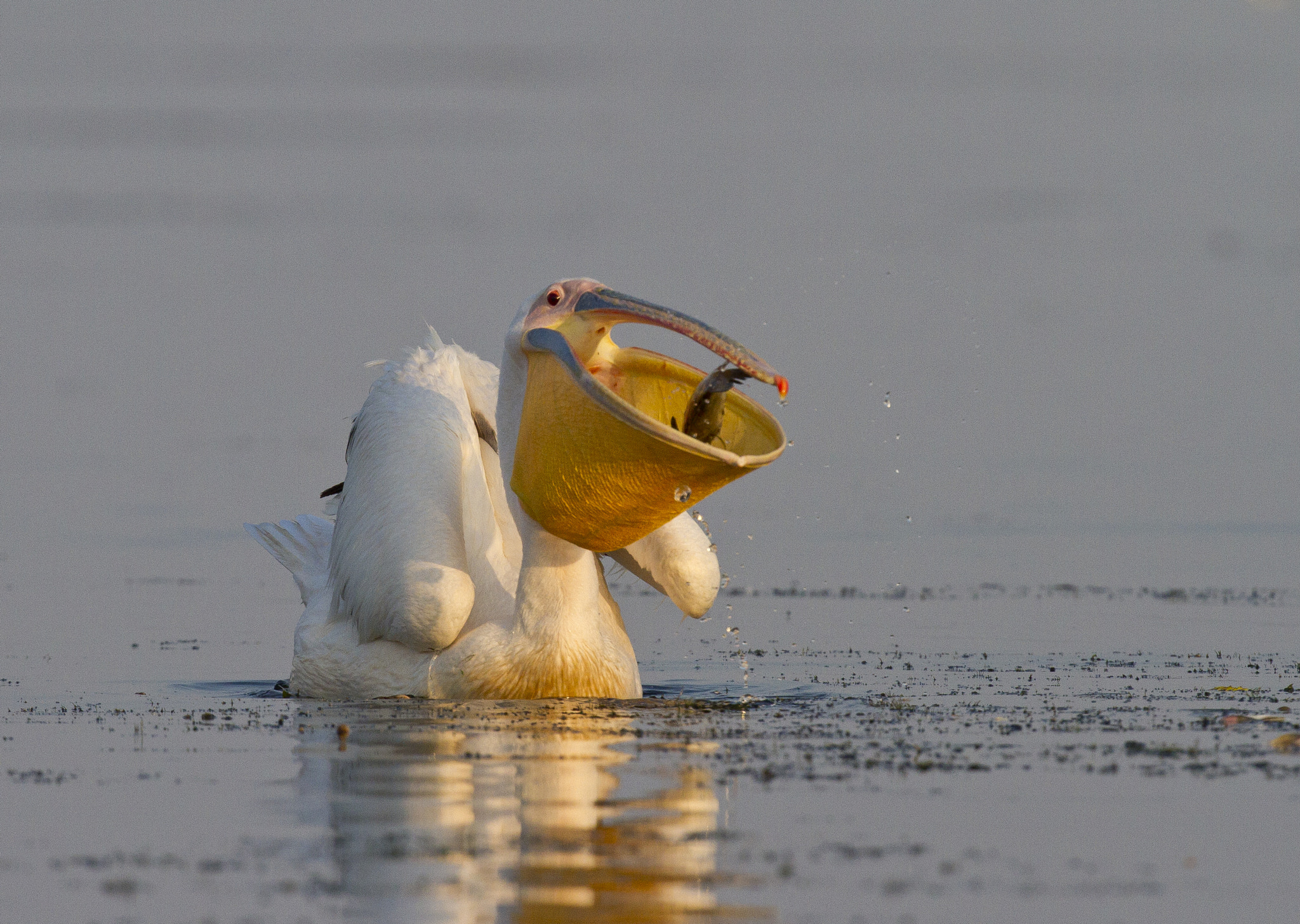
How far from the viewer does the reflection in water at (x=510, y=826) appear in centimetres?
420

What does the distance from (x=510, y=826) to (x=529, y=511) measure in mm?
3197

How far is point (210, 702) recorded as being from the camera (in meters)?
8.52

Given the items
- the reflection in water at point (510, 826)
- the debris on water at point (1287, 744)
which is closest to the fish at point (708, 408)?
the reflection in water at point (510, 826)

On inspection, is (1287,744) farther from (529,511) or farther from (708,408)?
(529,511)

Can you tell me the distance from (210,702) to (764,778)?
362 cm

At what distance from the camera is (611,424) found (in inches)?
287

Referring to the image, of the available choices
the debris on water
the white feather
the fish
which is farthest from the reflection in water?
the debris on water

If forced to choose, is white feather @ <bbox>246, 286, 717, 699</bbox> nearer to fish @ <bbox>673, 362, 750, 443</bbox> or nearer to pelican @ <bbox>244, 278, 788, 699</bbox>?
pelican @ <bbox>244, 278, 788, 699</bbox>

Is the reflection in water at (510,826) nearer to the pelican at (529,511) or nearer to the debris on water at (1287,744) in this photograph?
the pelican at (529,511)

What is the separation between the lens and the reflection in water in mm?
4199

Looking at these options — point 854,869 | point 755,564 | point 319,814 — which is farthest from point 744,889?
point 755,564

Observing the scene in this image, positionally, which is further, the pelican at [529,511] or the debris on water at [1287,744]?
the pelican at [529,511]

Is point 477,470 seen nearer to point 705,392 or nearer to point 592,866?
point 705,392

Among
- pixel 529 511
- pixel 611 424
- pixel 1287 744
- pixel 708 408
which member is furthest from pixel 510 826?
pixel 529 511
